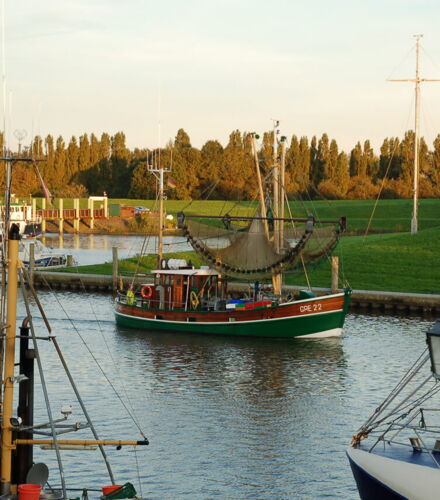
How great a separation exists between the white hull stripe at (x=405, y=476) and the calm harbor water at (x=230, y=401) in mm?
5383

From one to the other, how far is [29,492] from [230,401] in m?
19.9

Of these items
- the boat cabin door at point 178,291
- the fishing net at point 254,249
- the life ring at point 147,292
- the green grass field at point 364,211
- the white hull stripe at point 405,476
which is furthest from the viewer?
the green grass field at point 364,211

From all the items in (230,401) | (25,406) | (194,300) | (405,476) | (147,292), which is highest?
(25,406)

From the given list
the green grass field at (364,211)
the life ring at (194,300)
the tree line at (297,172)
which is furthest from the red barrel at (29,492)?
Result: the tree line at (297,172)

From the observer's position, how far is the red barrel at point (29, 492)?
870 inches

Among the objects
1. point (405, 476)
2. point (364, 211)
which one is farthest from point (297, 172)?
point (405, 476)

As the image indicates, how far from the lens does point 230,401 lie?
41500 millimetres

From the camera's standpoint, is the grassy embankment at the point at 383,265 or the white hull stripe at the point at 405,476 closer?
the white hull stripe at the point at 405,476

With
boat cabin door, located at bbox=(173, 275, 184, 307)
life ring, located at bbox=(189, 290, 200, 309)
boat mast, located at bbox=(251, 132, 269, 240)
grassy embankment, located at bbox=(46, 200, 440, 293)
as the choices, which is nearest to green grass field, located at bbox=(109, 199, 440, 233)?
grassy embankment, located at bbox=(46, 200, 440, 293)

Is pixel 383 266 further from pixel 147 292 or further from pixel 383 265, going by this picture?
pixel 147 292

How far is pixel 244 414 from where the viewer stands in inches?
1549

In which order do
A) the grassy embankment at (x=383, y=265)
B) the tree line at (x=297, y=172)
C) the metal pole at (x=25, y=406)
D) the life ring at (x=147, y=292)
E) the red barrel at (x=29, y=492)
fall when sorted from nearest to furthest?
the red barrel at (x=29, y=492), the metal pole at (x=25, y=406), the life ring at (x=147, y=292), the grassy embankment at (x=383, y=265), the tree line at (x=297, y=172)

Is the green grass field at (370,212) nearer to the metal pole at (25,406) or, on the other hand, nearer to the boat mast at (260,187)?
the boat mast at (260,187)

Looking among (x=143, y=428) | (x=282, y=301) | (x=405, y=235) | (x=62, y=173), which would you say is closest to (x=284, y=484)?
(x=143, y=428)
